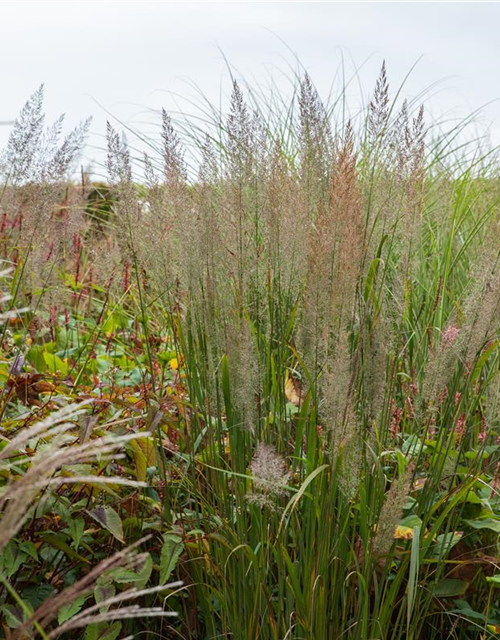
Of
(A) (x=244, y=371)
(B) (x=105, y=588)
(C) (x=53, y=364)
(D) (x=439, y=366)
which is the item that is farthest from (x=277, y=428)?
(C) (x=53, y=364)

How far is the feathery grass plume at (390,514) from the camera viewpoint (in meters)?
1.75

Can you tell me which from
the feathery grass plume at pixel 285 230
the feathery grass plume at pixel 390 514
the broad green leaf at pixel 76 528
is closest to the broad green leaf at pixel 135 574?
the broad green leaf at pixel 76 528

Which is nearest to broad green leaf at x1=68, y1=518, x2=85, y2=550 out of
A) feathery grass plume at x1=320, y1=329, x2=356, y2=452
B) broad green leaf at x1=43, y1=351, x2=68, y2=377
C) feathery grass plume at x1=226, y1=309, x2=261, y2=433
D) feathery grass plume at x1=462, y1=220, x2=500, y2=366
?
feathery grass plume at x1=226, y1=309, x2=261, y2=433

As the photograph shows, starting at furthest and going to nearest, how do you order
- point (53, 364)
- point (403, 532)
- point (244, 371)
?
point (53, 364), point (403, 532), point (244, 371)

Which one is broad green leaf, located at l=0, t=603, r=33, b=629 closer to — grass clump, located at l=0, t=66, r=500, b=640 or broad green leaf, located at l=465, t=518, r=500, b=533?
grass clump, located at l=0, t=66, r=500, b=640

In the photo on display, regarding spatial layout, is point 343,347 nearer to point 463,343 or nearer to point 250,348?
point 250,348

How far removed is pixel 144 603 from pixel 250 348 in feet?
2.78

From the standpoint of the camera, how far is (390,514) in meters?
1.75

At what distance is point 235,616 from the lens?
1.96m

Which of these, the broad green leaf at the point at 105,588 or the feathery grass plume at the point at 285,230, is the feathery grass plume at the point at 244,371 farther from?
the broad green leaf at the point at 105,588

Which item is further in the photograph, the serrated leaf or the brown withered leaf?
the brown withered leaf

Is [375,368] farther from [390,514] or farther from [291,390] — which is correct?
[291,390]

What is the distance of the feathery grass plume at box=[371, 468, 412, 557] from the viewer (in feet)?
5.74

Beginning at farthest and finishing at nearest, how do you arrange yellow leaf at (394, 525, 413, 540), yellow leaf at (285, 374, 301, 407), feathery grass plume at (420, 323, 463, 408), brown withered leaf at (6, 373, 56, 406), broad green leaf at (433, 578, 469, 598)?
yellow leaf at (285, 374, 301, 407)
brown withered leaf at (6, 373, 56, 406)
broad green leaf at (433, 578, 469, 598)
yellow leaf at (394, 525, 413, 540)
feathery grass plume at (420, 323, 463, 408)
